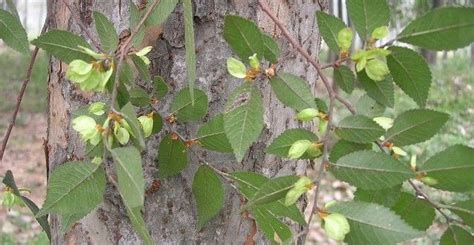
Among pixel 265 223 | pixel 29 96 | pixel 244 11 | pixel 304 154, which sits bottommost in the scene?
pixel 29 96

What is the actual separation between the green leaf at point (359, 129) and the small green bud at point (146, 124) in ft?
0.72

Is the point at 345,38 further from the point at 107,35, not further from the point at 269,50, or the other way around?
the point at 107,35

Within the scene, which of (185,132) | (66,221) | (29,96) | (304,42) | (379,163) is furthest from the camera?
(29,96)

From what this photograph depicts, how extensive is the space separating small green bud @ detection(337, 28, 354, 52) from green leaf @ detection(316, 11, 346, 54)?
0.9 inches

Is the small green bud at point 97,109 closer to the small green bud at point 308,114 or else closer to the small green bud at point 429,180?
the small green bud at point 308,114

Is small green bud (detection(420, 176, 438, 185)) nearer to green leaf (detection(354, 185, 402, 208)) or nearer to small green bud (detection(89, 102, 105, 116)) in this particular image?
green leaf (detection(354, 185, 402, 208))

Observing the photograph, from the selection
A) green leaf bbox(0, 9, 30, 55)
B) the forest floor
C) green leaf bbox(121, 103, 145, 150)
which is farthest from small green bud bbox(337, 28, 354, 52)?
the forest floor

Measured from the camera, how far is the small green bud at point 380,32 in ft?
2.02

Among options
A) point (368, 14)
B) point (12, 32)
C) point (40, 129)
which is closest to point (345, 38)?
point (368, 14)

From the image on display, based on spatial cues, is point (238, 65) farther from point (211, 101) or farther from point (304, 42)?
point (304, 42)

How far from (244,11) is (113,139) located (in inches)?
14.3

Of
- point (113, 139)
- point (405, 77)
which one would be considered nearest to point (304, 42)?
point (405, 77)

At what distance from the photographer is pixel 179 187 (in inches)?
35.5

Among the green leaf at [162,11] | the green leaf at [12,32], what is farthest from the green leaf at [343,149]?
the green leaf at [12,32]
